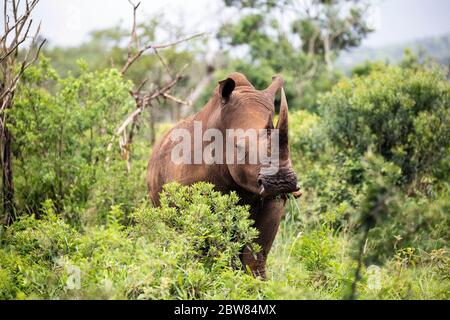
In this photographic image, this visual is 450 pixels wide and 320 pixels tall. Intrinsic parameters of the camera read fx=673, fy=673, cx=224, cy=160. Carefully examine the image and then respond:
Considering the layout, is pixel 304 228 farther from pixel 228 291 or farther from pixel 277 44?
pixel 277 44

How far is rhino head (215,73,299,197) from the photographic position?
5.20 meters

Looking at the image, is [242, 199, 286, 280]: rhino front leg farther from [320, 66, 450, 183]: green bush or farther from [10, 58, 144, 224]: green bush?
[320, 66, 450, 183]: green bush

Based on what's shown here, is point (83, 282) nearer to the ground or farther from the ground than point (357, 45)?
nearer to the ground

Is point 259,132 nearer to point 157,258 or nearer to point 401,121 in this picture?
point 157,258

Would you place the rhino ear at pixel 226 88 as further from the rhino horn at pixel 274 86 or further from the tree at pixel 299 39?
the tree at pixel 299 39

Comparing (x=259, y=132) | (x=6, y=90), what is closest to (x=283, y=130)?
(x=259, y=132)

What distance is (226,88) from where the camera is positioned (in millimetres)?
6023

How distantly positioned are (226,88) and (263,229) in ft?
4.32

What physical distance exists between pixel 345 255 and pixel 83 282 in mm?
3531

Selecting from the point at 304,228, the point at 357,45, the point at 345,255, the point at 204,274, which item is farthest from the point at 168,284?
the point at 357,45

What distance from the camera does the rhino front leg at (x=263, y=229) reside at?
19.6 ft

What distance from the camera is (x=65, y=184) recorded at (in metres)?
8.68

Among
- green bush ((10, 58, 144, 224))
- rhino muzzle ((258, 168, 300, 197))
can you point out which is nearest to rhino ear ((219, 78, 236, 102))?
rhino muzzle ((258, 168, 300, 197))

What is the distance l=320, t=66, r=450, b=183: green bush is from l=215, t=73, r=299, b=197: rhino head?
13.7 ft
